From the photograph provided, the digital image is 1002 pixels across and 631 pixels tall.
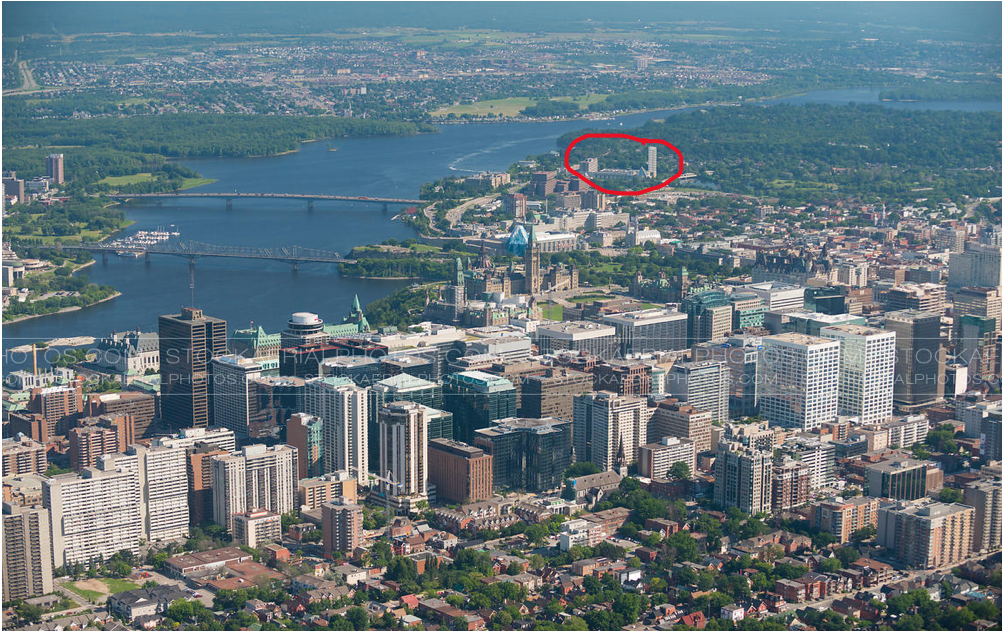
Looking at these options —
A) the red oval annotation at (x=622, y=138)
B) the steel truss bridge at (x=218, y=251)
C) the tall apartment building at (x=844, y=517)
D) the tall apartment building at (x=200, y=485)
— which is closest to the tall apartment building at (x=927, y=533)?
the tall apartment building at (x=844, y=517)

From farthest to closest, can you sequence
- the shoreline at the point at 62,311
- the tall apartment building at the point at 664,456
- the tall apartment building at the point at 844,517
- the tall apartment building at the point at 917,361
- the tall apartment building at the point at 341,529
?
1. the shoreline at the point at 62,311
2. the tall apartment building at the point at 917,361
3. the tall apartment building at the point at 664,456
4. the tall apartment building at the point at 844,517
5. the tall apartment building at the point at 341,529

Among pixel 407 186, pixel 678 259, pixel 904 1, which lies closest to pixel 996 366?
pixel 678 259

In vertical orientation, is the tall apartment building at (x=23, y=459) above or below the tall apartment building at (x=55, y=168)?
below

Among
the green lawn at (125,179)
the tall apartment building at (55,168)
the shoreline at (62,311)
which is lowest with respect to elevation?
the shoreline at (62,311)

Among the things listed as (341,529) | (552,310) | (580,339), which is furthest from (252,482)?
Answer: (552,310)

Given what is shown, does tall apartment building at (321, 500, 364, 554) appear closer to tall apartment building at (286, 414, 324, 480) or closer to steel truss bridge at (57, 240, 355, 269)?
tall apartment building at (286, 414, 324, 480)

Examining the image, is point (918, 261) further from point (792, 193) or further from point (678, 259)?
point (792, 193)

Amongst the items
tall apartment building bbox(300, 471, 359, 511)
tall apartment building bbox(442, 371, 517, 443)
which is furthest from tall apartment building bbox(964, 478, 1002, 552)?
tall apartment building bbox(300, 471, 359, 511)

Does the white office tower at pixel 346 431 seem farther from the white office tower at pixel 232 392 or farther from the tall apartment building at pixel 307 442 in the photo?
the white office tower at pixel 232 392
